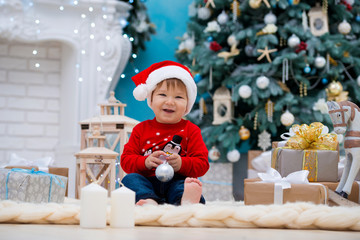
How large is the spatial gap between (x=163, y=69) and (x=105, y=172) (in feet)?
2.14

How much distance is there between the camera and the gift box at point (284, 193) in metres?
1.41

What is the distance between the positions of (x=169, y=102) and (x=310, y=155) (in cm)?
51

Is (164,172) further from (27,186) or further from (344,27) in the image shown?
(344,27)

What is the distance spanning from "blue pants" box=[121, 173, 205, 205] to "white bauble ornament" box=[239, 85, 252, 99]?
6.47 feet

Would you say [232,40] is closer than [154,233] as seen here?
No

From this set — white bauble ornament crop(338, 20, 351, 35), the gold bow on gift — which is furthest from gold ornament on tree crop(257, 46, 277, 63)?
the gold bow on gift

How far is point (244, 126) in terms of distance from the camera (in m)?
3.79

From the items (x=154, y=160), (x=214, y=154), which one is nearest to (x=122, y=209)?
(x=154, y=160)

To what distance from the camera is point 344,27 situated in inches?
146

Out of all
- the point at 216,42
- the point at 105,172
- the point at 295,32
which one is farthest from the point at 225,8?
the point at 105,172

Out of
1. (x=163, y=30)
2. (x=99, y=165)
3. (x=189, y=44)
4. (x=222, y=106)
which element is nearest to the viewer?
(x=99, y=165)

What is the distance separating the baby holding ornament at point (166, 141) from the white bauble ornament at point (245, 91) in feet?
5.88

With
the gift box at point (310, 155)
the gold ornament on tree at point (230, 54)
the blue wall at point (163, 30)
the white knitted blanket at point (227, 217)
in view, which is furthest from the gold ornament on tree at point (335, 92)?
the white knitted blanket at point (227, 217)

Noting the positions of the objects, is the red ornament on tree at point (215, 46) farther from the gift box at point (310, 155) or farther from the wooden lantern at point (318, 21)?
the gift box at point (310, 155)
